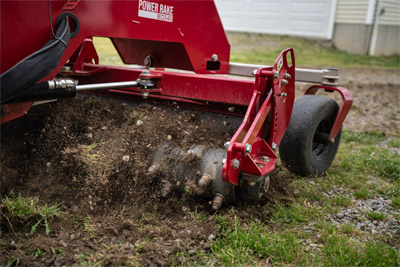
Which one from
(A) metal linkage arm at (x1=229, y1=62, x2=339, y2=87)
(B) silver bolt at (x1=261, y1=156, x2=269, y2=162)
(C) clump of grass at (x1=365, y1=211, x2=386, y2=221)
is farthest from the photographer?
(A) metal linkage arm at (x1=229, y1=62, x2=339, y2=87)

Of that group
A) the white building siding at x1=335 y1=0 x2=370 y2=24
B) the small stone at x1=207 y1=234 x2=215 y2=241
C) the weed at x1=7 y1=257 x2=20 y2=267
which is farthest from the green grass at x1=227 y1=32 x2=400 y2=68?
the weed at x1=7 y1=257 x2=20 y2=267

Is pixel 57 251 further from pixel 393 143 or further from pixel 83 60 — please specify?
pixel 393 143

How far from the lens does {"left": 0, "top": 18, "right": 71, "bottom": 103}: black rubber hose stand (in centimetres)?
215

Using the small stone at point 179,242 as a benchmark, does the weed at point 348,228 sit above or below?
below

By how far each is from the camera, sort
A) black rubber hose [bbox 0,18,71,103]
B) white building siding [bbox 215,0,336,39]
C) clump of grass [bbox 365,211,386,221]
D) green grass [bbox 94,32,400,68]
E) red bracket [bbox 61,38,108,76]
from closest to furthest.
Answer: black rubber hose [bbox 0,18,71,103]
clump of grass [bbox 365,211,386,221]
red bracket [bbox 61,38,108,76]
green grass [bbox 94,32,400,68]
white building siding [bbox 215,0,336,39]

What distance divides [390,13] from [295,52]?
19.2 ft

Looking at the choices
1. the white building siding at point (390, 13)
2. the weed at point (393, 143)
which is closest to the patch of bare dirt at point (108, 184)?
the weed at point (393, 143)

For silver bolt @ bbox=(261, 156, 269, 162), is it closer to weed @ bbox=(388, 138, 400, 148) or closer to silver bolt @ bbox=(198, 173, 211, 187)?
silver bolt @ bbox=(198, 173, 211, 187)

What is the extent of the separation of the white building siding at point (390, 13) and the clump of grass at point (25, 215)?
17.5 metres

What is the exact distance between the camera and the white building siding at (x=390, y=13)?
16891 millimetres

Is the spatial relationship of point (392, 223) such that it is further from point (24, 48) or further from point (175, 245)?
point (24, 48)

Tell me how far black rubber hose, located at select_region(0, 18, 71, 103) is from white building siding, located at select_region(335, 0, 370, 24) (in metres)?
16.4

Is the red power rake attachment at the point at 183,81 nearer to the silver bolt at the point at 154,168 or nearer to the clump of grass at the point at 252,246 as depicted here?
the silver bolt at the point at 154,168

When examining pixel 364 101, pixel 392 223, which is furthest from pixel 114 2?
pixel 364 101
